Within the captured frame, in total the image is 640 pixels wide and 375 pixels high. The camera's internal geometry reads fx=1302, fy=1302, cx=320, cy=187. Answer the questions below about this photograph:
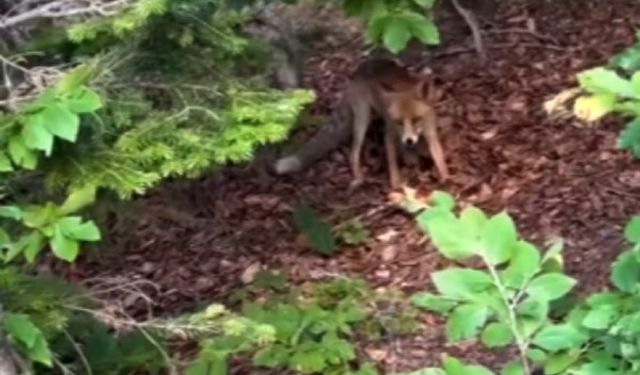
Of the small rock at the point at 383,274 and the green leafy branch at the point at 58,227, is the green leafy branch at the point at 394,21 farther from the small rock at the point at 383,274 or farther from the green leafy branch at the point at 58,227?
the small rock at the point at 383,274

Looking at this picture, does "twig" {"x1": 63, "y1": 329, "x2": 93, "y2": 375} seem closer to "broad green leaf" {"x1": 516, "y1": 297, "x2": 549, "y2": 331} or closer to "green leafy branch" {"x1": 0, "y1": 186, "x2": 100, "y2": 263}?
"green leafy branch" {"x1": 0, "y1": 186, "x2": 100, "y2": 263}

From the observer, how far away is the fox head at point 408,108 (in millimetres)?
6551

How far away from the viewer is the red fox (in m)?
6.57

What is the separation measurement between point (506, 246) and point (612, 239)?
337 cm

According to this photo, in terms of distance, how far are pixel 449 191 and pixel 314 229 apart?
0.73 meters

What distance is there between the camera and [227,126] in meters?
3.23

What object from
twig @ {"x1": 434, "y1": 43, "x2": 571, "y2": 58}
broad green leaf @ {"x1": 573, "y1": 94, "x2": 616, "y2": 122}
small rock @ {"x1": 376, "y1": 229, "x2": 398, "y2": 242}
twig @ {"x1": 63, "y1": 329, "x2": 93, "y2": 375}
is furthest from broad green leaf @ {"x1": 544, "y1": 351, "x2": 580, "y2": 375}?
twig @ {"x1": 434, "y1": 43, "x2": 571, "y2": 58}

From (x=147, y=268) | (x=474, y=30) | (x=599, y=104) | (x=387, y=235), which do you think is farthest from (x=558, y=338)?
(x=474, y=30)

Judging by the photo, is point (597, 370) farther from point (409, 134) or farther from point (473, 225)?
point (409, 134)

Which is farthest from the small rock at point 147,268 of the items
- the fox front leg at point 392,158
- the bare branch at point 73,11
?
the bare branch at point 73,11

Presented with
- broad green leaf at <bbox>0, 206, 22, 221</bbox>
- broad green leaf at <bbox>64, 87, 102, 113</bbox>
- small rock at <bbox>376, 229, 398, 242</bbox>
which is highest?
broad green leaf at <bbox>64, 87, 102, 113</bbox>

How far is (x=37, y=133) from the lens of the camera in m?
2.79

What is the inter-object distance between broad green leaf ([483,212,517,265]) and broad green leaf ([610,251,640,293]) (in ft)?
0.75

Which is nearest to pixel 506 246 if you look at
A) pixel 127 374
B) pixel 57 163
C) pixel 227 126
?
pixel 227 126
